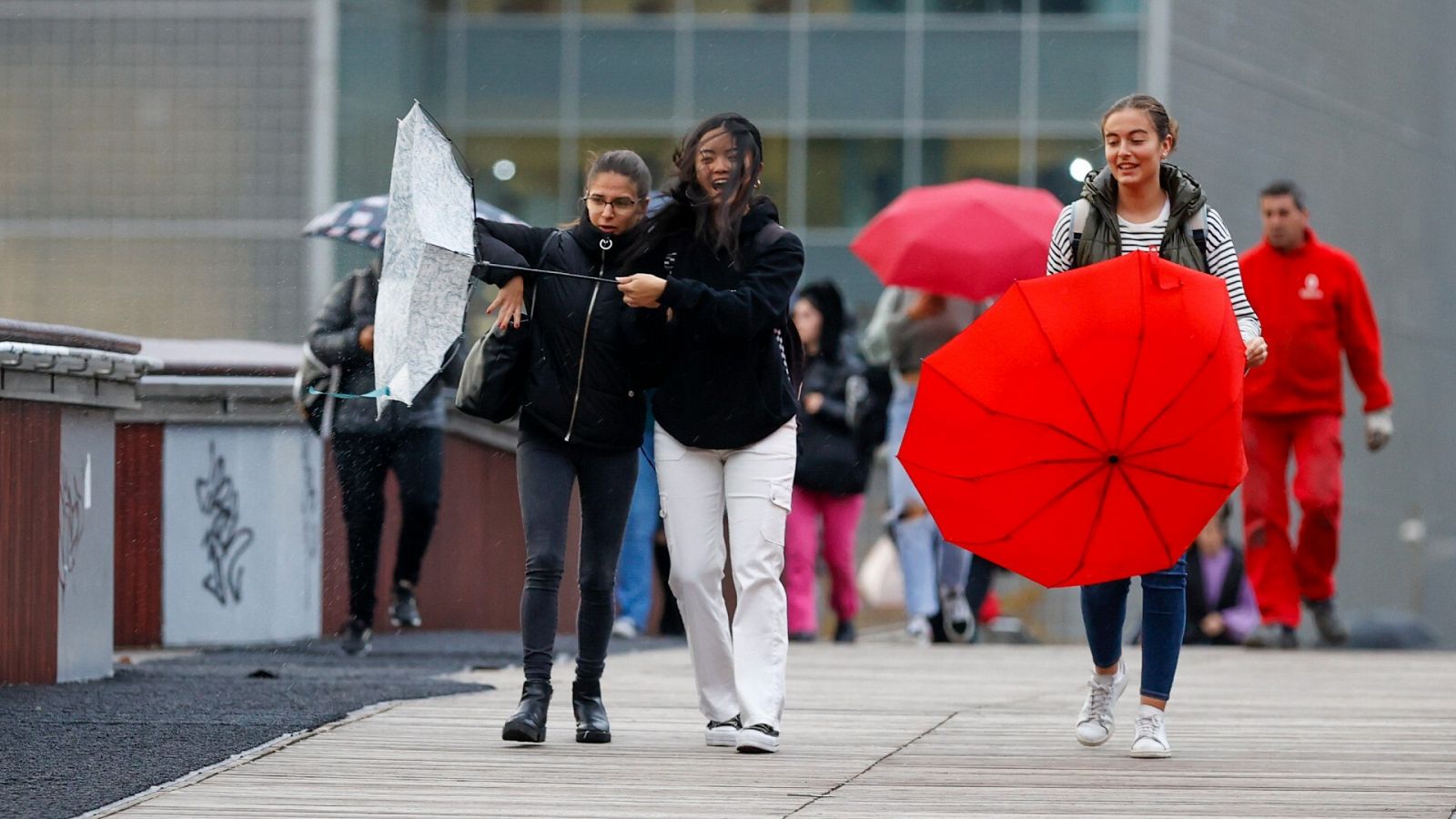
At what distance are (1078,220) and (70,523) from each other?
4212 mm

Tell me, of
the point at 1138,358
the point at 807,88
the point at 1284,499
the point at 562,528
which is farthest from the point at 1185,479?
the point at 807,88

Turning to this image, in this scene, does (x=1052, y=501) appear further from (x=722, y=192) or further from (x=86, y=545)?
(x=86, y=545)

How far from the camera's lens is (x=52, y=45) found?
95.4 ft

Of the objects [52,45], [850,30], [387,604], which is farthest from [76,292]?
[387,604]

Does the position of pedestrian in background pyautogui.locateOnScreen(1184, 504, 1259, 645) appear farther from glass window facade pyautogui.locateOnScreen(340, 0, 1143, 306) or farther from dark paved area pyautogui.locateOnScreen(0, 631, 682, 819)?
glass window facade pyautogui.locateOnScreen(340, 0, 1143, 306)

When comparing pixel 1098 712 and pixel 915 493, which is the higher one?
pixel 915 493

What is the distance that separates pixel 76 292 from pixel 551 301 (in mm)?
23430

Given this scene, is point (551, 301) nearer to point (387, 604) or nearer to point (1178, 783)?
point (1178, 783)

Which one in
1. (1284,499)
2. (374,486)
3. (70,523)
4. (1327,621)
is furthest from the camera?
(1327,621)

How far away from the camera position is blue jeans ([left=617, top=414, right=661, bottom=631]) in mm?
13477

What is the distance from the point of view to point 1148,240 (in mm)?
7383

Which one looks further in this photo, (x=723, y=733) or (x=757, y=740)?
(x=723, y=733)

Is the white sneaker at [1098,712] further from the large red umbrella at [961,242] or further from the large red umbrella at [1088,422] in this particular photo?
the large red umbrella at [961,242]

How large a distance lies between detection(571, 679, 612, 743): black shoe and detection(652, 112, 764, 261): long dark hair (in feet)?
4.66
